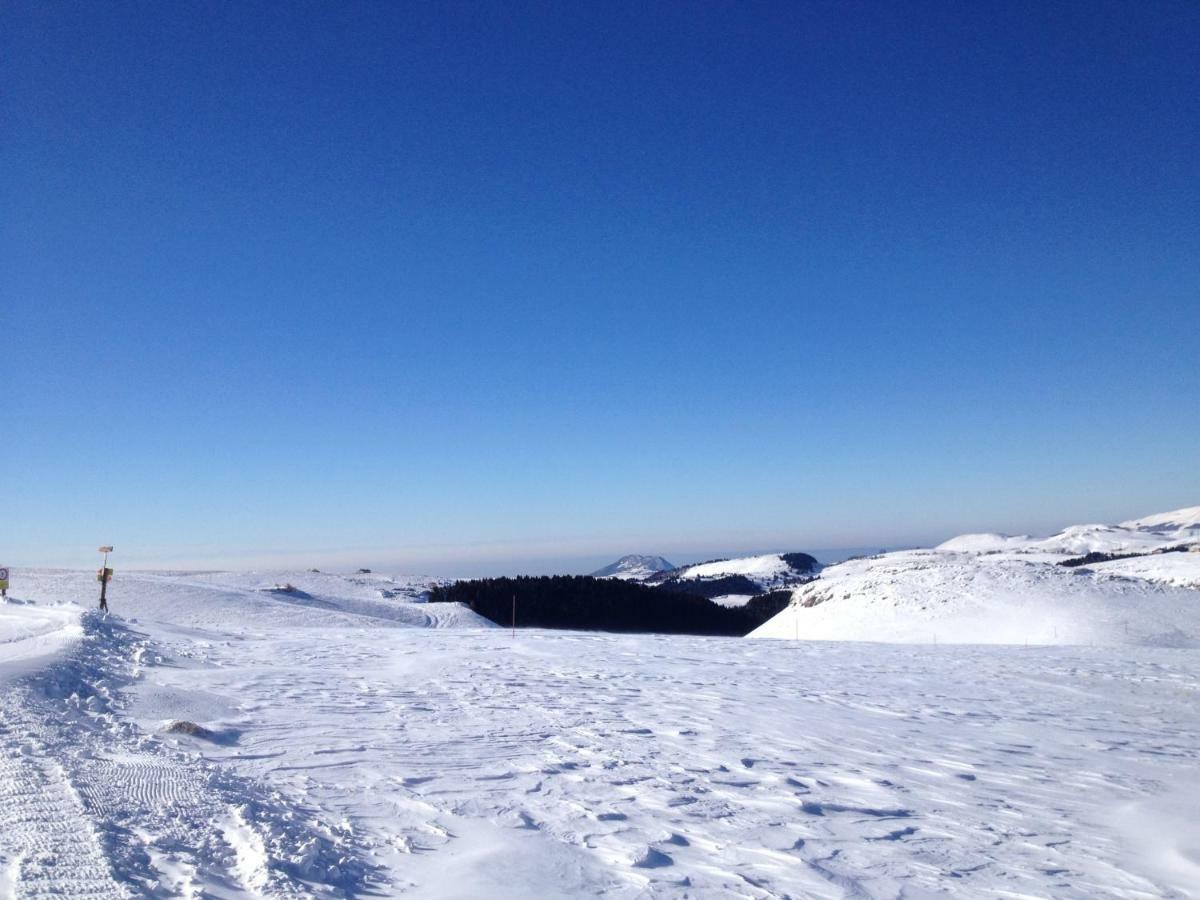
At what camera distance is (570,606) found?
2089 inches

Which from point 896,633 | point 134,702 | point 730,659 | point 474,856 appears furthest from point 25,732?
point 896,633

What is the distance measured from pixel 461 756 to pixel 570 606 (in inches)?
1853

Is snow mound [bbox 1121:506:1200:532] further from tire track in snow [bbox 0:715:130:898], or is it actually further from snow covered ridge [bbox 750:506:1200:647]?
tire track in snow [bbox 0:715:130:898]

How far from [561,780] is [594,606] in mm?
48585

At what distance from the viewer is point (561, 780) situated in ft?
20.3

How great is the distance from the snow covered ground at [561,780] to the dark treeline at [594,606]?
1471 inches

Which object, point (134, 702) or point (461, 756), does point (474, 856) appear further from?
point (134, 702)

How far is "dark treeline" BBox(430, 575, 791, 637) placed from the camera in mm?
50656

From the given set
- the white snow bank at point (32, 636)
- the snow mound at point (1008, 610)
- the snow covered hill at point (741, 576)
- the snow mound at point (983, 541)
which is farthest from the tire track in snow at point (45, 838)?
the snow mound at point (983, 541)

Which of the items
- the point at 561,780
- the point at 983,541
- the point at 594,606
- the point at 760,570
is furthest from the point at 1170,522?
the point at 561,780

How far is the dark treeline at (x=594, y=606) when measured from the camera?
50.7 meters

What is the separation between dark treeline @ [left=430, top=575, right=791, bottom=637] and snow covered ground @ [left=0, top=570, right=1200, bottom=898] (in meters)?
37.4

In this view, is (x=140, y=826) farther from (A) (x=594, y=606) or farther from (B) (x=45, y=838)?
(A) (x=594, y=606)

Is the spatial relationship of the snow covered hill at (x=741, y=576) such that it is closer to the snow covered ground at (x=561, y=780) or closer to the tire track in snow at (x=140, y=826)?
the snow covered ground at (x=561, y=780)
